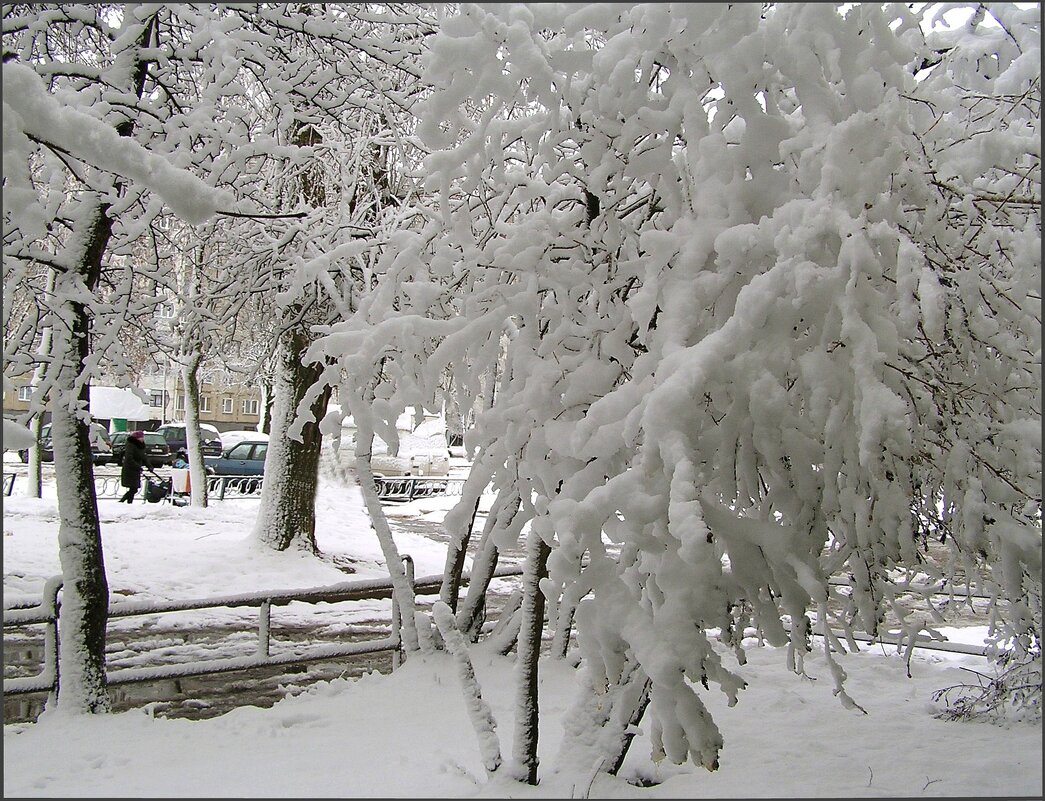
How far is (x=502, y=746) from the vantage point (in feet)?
15.2

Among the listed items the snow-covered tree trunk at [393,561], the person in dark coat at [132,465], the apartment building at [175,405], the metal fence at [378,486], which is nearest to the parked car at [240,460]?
A: the metal fence at [378,486]

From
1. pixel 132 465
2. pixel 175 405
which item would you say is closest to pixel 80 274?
pixel 132 465

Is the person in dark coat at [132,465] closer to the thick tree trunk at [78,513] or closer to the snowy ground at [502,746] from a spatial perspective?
the thick tree trunk at [78,513]

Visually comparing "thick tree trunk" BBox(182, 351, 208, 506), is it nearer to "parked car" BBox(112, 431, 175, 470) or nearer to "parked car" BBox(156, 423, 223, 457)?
"parked car" BBox(112, 431, 175, 470)

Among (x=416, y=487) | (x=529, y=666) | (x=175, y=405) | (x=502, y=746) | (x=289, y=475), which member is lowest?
(x=416, y=487)

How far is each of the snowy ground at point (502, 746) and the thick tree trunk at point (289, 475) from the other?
569 centimetres

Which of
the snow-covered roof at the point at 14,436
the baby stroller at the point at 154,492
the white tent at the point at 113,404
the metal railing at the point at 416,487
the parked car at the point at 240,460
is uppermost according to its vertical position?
the white tent at the point at 113,404

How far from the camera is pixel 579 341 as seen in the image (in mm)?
3607

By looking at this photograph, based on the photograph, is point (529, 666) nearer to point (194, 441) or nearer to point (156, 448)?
point (194, 441)

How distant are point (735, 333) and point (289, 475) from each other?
397 inches

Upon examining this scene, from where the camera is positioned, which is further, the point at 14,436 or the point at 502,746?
the point at 502,746

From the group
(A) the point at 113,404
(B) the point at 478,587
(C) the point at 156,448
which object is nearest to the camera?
(B) the point at 478,587

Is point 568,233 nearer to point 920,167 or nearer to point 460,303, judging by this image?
Result: point 460,303

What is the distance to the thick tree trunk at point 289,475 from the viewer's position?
Answer: 457 inches
